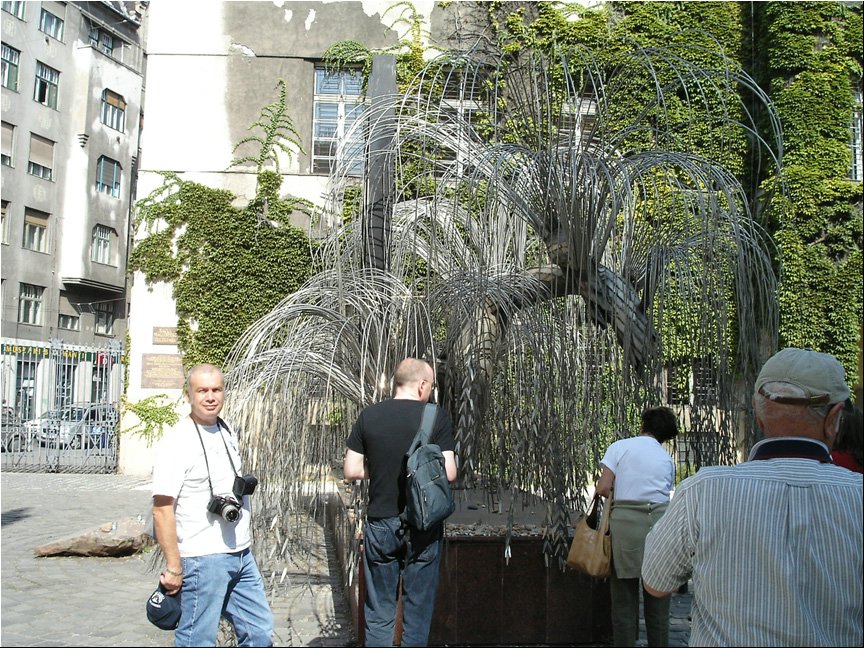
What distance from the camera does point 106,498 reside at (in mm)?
12594

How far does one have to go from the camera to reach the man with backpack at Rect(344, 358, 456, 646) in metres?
4.20

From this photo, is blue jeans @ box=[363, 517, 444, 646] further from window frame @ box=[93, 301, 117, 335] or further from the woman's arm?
window frame @ box=[93, 301, 117, 335]

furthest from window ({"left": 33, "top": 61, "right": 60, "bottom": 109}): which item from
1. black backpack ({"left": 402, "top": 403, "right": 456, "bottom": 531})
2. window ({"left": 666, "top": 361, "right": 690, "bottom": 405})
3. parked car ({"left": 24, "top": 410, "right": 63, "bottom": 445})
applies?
black backpack ({"left": 402, "top": 403, "right": 456, "bottom": 531})

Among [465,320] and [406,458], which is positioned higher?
[465,320]

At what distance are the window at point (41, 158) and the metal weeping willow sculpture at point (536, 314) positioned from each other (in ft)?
110

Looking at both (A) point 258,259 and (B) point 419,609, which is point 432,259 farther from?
(A) point 258,259

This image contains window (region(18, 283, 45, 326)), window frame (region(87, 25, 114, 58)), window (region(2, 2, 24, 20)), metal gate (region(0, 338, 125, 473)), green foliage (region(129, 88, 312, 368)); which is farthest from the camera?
window frame (region(87, 25, 114, 58))

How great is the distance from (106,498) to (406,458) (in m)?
9.84

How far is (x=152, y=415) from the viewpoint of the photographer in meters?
16.0

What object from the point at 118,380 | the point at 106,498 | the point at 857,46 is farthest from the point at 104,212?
the point at 857,46

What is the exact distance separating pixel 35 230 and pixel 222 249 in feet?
77.7

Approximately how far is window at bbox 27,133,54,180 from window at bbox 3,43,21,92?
214 cm

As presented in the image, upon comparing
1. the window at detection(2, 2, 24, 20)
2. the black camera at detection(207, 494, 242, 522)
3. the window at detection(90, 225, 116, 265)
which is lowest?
the black camera at detection(207, 494, 242, 522)

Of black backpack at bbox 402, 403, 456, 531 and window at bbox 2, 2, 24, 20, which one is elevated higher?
window at bbox 2, 2, 24, 20
